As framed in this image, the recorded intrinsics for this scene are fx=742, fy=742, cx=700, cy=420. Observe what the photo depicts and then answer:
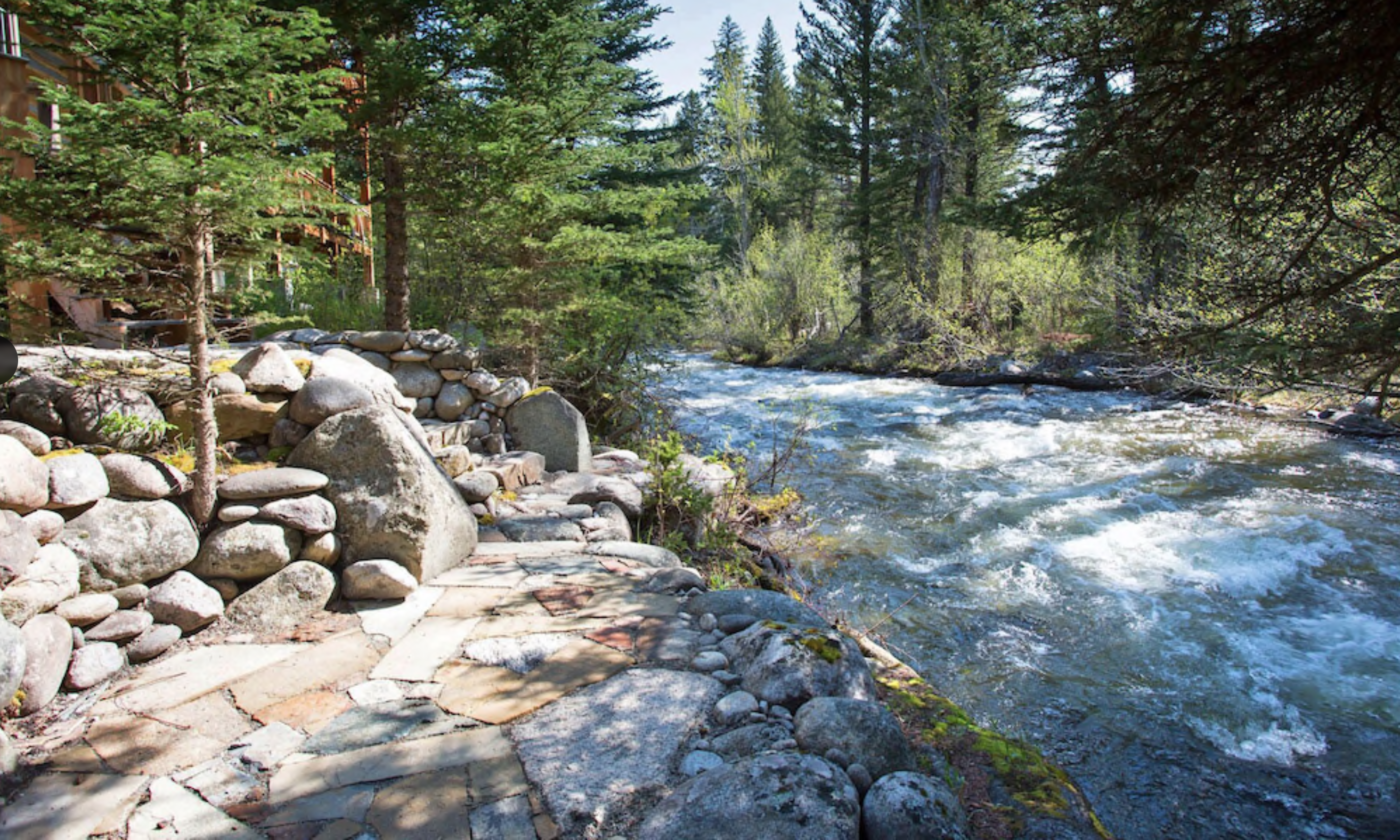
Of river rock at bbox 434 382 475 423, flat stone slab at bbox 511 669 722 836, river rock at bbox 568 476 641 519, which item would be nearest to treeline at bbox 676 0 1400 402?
flat stone slab at bbox 511 669 722 836

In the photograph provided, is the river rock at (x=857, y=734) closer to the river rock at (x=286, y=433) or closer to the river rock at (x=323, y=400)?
the river rock at (x=323, y=400)

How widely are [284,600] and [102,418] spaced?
120 cm

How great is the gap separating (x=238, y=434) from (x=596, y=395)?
4.24m

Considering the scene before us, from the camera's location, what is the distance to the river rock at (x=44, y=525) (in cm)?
278

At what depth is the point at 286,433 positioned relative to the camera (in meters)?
4.16

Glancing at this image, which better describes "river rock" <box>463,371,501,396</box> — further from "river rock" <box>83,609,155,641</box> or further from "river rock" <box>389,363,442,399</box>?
"river rock" <box>83,609,155,641</box>

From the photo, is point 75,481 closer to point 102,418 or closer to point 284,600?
point 102,418

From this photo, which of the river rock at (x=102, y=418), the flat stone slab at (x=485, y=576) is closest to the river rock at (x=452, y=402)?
the flat stone slab at (x=485, y=576)

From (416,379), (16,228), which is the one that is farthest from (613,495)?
(16,228)

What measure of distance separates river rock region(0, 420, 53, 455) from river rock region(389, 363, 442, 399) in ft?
10.2

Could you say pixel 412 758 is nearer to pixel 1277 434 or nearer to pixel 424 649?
pixel 424 649

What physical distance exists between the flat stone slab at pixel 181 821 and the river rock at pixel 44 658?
808 mm


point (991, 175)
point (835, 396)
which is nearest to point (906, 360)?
point (835, 396)

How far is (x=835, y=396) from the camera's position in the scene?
558 inches
